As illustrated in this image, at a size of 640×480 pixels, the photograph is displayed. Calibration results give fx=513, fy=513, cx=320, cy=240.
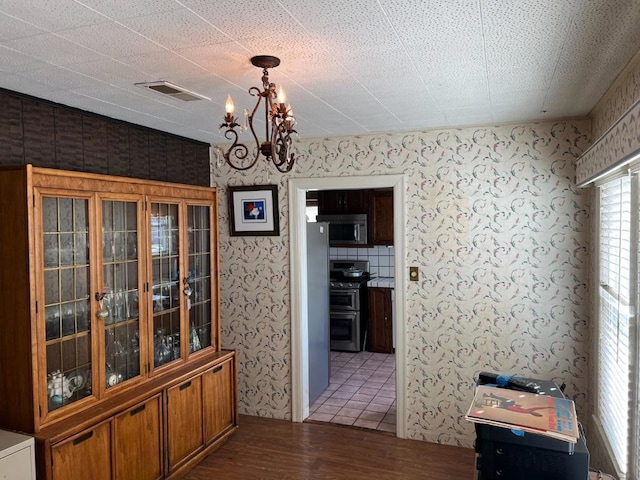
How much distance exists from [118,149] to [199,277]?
42.2 inches

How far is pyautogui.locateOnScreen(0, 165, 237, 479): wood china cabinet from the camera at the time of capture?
98.2 inches

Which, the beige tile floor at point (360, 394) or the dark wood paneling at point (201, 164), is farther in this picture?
the beige tile floor at point (360, 394)

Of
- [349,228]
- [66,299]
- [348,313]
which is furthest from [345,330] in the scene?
[66,299]

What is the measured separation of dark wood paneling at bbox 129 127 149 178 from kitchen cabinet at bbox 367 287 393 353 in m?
3.62

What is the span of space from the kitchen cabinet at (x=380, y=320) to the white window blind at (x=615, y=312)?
352 centimetres

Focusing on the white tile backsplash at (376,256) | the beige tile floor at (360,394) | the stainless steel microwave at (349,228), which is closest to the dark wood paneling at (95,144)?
the beige tile floor at (360,394)

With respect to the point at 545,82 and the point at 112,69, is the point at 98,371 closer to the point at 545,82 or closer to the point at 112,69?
the point at 112,69

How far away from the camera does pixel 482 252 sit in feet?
12.3

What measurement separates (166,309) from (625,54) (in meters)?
2.95

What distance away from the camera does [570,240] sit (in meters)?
3.53

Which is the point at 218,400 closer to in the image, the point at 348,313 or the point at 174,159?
the point at 174,159

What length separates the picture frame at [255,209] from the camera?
14.1 feet

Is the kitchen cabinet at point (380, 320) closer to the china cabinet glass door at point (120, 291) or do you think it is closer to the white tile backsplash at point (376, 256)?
the white tile backsplash at point (376, 256)

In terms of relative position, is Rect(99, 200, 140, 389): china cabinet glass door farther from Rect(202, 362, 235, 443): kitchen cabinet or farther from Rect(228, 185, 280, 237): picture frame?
Rect(228, 185, 280, 237): picture frame
